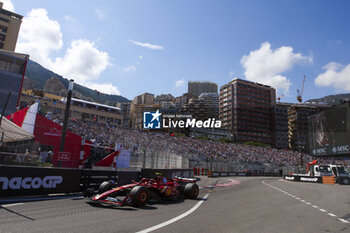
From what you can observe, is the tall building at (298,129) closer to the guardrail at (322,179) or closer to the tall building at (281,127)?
the tall building at (281,127)

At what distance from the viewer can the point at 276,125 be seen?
113125 mm

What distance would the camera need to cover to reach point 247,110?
109 meters

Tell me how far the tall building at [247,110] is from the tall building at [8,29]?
278ft

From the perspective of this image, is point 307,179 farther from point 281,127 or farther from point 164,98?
point 164,98

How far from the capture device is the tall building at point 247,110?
106 metres

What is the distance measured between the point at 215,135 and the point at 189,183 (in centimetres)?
9458

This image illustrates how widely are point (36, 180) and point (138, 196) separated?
3.66 meters

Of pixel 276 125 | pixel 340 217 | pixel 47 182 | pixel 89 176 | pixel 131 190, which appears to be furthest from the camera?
pixel 276 125

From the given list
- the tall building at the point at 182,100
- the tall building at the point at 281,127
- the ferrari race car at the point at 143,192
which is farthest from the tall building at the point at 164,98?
the ferrari race car at the point at 143,192

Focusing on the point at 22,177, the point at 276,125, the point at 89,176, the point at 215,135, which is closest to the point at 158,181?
the point at 89,176

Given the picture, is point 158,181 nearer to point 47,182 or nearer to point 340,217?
point 47,182

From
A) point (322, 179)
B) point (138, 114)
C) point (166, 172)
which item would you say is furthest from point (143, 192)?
point (138, 114)

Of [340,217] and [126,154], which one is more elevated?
[126,154]

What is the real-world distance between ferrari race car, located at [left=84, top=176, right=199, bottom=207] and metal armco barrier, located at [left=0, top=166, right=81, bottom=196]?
5.46 feet
